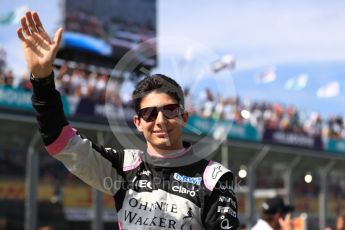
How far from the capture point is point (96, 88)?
800 inches

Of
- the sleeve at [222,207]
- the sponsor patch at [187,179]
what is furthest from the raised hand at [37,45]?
the sleeve at [222,207]

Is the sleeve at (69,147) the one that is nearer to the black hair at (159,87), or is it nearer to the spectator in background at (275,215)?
the black hair at (159,87)

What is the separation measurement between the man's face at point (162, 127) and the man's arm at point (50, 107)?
0.27m

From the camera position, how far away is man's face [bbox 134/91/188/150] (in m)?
2.95

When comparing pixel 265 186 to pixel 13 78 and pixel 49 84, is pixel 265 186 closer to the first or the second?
pixel 13 78

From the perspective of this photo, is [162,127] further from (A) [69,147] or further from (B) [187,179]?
(A) [69,147]

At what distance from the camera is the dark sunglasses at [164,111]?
297 centimetres

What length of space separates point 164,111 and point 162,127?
0.08 meters

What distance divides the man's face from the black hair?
2 centimetres

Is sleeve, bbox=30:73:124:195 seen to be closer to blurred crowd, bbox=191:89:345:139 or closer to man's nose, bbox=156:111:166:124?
man's nose, bbox=156:111:166:124

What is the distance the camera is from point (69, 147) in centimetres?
285

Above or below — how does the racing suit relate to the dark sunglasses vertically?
below

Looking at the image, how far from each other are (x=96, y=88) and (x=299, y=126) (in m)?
10.1

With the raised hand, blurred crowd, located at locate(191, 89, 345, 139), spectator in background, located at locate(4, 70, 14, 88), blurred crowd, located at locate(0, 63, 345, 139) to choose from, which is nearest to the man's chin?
the raised hand
